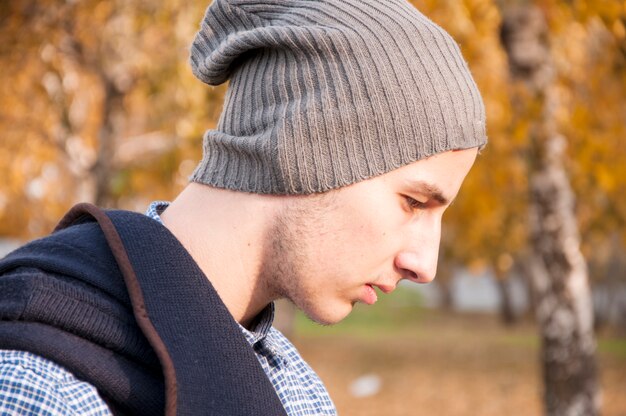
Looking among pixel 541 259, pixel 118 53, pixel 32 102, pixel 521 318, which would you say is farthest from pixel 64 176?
pixel 521 318

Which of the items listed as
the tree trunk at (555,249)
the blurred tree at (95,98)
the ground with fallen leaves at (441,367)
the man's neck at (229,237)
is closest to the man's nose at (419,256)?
the man's neck at (229,237)

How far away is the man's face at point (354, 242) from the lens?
1805mm

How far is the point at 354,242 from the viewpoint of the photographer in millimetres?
1815

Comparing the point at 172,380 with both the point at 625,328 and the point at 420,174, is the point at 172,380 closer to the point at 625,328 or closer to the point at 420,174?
the point at 420,174

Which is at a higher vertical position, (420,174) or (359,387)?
(420,174)

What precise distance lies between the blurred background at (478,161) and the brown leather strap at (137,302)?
3.40 metres

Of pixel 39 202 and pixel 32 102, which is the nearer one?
pixel 32 102

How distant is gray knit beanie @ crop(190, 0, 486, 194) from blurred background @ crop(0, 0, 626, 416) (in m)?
2.81

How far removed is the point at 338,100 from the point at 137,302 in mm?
598

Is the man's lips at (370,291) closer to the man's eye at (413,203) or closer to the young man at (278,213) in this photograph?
the young man at (278,213)

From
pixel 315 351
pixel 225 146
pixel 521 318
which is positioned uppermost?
pixel 225 146

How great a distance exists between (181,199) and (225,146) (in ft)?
0.56

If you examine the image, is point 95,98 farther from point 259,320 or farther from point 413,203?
point 413,203

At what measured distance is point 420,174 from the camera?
1896 mm
